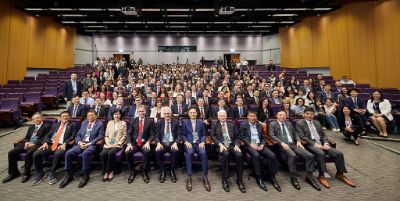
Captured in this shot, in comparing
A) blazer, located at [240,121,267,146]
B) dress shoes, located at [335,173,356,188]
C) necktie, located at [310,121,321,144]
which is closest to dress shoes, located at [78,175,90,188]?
blazer, located at [240,121,267,146]

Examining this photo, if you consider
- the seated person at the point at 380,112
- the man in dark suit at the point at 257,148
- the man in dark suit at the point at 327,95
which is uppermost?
the man in dark suit at the point at 327,95

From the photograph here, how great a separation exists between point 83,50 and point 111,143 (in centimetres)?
1598

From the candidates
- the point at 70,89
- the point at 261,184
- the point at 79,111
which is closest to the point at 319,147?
the point at 261,184

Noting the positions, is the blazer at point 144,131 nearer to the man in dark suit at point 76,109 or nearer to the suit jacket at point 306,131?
the man in dark suit at point 76,109

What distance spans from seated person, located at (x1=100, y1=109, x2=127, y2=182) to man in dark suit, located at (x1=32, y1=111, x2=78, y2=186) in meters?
0.60

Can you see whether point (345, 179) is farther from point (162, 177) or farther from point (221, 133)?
point (162, 177)

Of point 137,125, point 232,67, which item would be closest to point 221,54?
point 232,67

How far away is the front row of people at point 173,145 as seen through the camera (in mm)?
3143

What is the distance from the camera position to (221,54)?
19156 millimetres

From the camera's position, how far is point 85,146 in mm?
3365

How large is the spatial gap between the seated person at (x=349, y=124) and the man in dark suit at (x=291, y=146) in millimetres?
2100

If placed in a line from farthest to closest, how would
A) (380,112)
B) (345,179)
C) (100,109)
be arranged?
(380,112)
(100,109)
(345,179)

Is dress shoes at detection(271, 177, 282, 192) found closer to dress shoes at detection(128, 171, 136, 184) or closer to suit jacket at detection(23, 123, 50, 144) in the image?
dress shoes at detection(128, 171, 136, 184)

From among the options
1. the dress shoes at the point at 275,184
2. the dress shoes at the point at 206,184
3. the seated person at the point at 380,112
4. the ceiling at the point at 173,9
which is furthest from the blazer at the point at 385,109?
the ceiling at the point at 173,9
